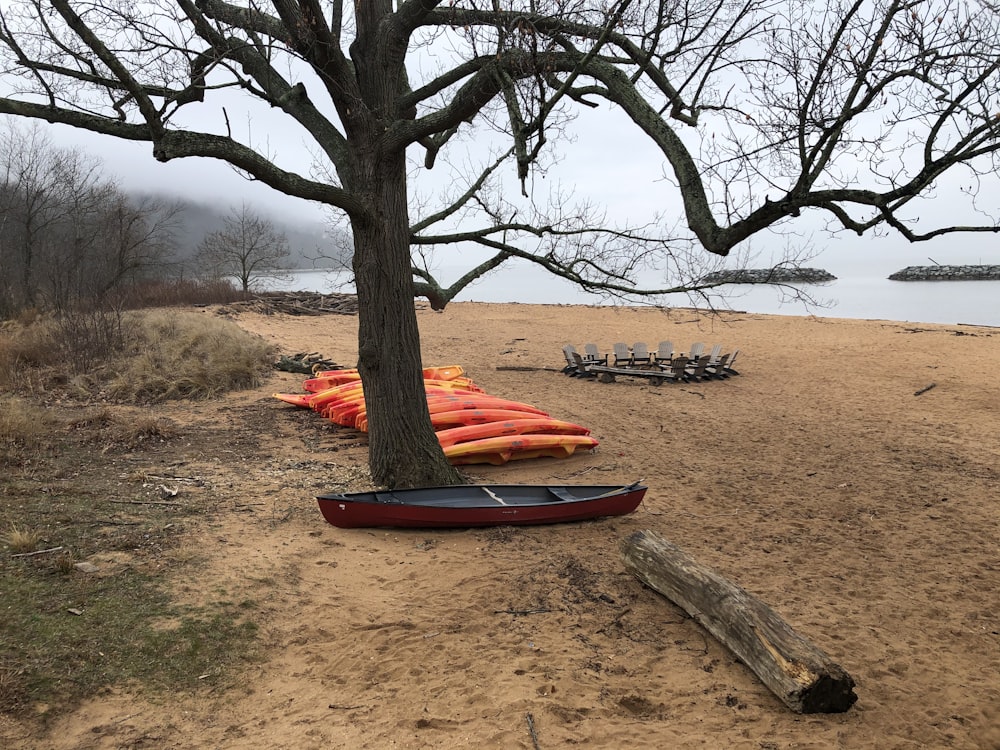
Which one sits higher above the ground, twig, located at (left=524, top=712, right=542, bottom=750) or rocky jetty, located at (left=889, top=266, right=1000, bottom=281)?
rocky jetty, located at (left=889, top=266, right=1000, bottom=281)

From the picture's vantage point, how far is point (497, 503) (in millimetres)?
7055

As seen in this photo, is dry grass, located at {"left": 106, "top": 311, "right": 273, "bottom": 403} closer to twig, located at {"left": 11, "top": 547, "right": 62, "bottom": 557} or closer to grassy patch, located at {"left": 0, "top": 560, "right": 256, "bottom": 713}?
twig, located at {"left": 11, "top": 547, "right": 62, "bottom": 557}

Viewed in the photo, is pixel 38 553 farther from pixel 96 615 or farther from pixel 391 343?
pixel 391 343

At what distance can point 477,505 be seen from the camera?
6.83m

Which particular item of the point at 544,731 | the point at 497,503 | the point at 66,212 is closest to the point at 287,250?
the point at 66,212

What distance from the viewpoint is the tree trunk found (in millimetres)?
7027

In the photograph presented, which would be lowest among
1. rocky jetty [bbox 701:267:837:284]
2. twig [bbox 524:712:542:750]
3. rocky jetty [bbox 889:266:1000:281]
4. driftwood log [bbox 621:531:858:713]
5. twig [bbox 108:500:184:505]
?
twig [bbox 524:712:542:750]

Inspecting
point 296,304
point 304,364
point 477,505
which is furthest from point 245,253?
point 477,505

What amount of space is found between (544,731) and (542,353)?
57.8 feet

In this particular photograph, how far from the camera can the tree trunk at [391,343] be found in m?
7.03

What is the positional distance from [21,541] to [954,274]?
9319cm

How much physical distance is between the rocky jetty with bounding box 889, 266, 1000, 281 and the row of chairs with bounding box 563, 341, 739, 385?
237 ft

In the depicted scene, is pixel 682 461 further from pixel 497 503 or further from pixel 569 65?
pixel 569 65

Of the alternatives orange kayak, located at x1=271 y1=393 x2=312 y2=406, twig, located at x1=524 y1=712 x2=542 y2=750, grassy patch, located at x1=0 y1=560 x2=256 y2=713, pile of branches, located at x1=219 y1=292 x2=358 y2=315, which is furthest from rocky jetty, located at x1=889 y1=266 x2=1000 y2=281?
grassy patch, located at x1=0 y1=560 x2=256 y2=713
